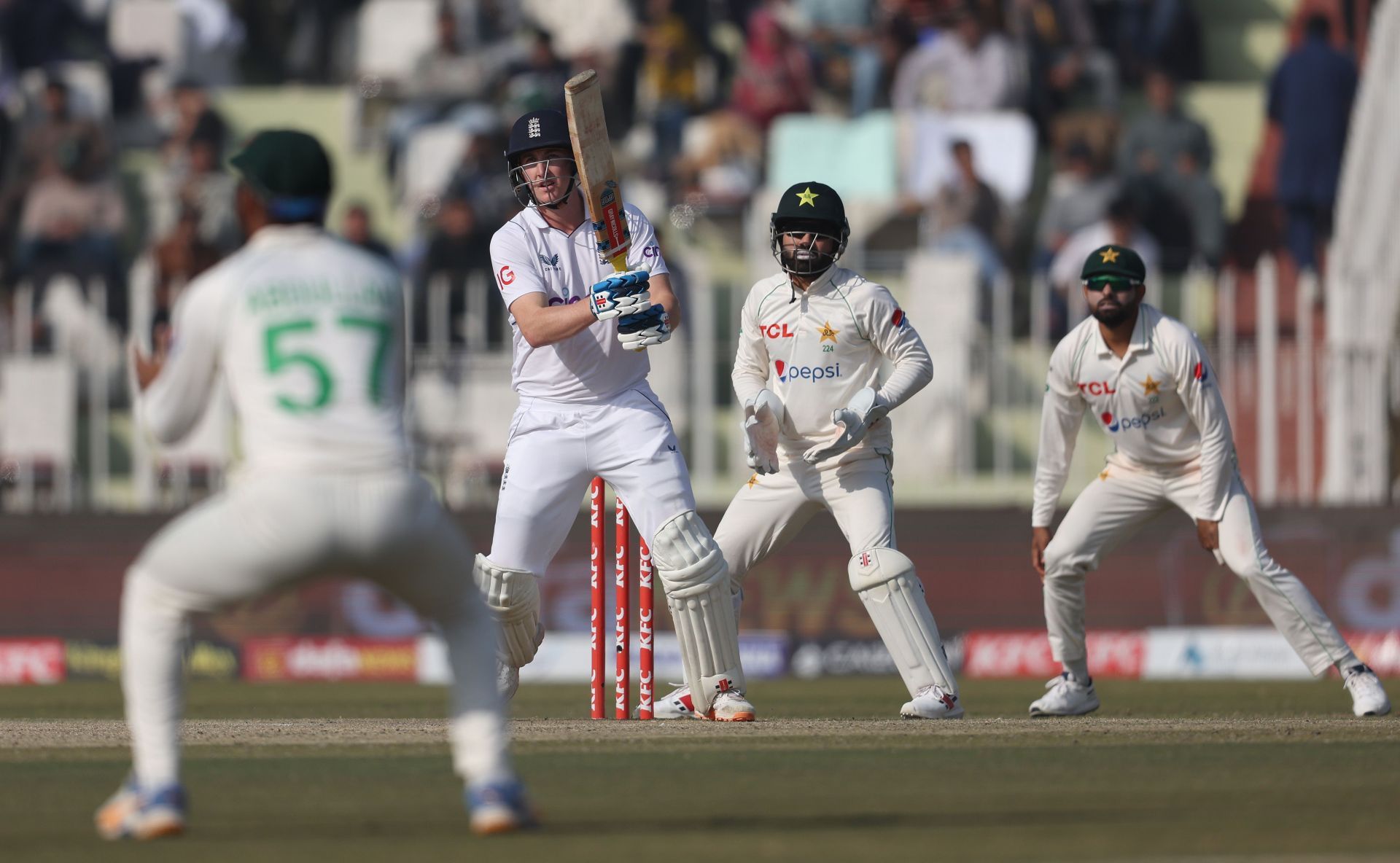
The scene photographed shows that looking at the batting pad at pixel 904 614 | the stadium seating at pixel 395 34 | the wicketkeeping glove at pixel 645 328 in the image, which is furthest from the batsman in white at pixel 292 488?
the stadium seating at pixel 395 34

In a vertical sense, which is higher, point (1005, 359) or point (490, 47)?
point (490, 47)

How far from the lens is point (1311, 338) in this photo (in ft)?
51.3

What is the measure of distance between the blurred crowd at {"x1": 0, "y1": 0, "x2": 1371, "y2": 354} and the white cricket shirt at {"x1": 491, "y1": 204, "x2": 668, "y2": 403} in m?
7.84

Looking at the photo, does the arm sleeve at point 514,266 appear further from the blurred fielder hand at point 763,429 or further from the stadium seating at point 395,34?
the stadium seating at point 395,34

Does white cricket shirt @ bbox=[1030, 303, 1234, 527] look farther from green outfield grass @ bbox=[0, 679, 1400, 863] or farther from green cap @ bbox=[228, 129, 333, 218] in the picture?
green cap @ bbox=[228, 129, 333, 218]

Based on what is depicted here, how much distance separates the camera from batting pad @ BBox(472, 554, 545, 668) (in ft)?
27.5

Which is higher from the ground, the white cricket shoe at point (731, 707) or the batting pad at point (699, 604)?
the batting pad at point (699, 604)

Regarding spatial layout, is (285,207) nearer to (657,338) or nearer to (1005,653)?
(657,338)

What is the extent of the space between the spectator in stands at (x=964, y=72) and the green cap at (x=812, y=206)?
31.5ft

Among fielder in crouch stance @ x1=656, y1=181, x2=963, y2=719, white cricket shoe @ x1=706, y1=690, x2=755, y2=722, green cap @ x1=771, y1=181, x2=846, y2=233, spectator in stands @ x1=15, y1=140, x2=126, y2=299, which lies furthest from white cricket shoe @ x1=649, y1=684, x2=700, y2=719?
spectator in stands @ x1=15, y1=140, x2=126, y2=299

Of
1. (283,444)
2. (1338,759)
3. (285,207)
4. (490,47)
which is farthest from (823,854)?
(490,47)

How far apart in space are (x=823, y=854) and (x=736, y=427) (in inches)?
441

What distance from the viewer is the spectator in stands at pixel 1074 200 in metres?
17.1

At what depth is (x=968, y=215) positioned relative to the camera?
1703 centimetres
